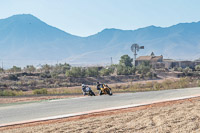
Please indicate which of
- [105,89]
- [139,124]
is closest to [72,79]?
[105,89]

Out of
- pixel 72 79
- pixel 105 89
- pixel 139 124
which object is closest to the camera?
pixel 139 124

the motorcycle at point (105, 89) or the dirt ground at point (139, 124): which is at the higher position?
the motorcycle at point (105, 89)

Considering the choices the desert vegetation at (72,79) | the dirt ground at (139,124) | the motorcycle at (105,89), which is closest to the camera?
the dirt ground at (139,124)

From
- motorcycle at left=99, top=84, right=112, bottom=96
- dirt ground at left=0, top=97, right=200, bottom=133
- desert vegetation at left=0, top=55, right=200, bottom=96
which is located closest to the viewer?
dirt ground at left=0, top=97, right=200, bottom=133

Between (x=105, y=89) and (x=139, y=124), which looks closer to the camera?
(x=139, y=124)

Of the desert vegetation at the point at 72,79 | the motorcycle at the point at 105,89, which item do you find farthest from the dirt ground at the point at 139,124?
the desert vegetation at the point at 72,79

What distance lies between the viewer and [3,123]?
11531 mm

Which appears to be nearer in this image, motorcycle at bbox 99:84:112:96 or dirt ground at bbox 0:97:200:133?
dirt ground at bbox 0:97:200:133

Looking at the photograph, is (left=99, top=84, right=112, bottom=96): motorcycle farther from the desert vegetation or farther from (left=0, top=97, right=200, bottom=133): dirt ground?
the desert vegetation

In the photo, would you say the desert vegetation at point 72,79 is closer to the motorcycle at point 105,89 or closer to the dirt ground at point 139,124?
the motorcycle at point 105,89

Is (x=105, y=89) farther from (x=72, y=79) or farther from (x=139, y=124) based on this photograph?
(x=72, y=79)

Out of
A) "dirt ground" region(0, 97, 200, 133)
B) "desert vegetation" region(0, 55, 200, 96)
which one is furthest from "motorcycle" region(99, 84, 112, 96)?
"desert vegetation" region(0, 55, 200, 96)

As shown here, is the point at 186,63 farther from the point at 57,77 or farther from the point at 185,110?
the point at 185,110

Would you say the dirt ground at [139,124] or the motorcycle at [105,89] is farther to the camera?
the motorcycle at [105,89]
